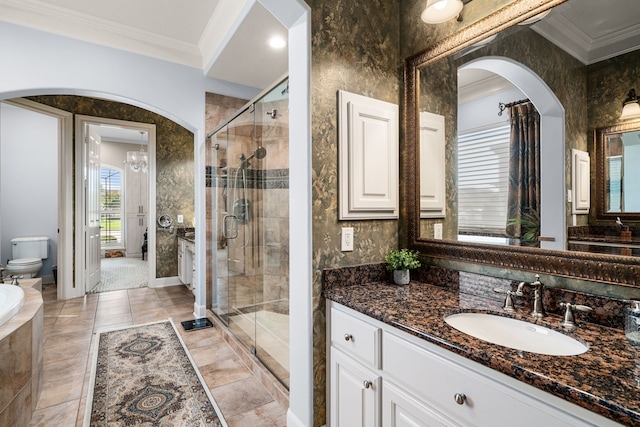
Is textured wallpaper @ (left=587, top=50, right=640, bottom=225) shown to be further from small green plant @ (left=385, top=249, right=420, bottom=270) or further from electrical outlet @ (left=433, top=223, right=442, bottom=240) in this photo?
small green plant @ (left=385, top=249, right=420, bottom=270)

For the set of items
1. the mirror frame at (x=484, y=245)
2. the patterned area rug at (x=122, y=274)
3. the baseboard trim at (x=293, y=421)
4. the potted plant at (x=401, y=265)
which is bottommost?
the baseboard trim at (x=293, y=421)

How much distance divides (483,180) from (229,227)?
8.08 ft

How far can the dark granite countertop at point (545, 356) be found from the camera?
28.7 inches

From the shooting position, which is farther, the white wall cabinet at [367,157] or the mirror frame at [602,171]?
the white wall cabinet at [367,157]

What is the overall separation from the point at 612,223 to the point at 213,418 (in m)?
2.25

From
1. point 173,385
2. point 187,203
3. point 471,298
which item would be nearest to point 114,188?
point 187,203

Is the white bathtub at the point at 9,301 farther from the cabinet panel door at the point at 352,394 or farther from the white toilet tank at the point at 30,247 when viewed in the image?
the white toilet tank at the point at 30,247

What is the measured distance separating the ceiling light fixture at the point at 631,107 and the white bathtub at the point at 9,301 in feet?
10.3

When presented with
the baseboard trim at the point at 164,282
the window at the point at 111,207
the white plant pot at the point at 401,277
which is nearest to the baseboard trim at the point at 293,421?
the white plant pot at the point at 401,277

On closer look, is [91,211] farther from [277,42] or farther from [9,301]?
[277,42]

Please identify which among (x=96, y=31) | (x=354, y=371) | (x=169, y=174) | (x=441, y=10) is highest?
(x=96, y=31)

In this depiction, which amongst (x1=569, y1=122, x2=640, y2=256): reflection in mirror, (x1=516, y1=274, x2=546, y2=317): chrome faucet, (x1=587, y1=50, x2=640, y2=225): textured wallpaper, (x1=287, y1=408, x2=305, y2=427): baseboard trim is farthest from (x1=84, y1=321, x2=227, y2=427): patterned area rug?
(x1=587, y1=50, x2=640, y2=225): textured wallpaper

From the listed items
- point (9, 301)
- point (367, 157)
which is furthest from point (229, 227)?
point (367, 157)

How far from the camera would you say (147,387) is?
225 cm
